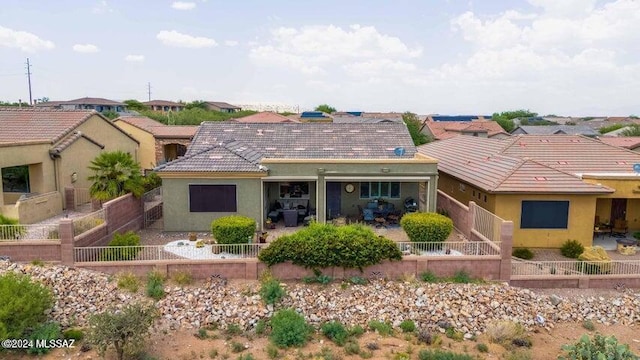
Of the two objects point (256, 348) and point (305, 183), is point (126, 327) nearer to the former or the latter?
point (256, 348)

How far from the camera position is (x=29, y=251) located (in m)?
16.5

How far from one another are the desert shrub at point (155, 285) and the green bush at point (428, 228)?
9.85 meters

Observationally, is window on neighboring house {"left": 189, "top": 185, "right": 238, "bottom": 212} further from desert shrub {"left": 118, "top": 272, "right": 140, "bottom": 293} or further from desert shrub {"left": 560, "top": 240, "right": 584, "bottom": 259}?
A: desert shrub {"left": 560, "top": 240, "right": 584, "bottom": 259}

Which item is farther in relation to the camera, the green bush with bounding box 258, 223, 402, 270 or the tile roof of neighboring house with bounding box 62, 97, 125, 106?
the tile roof of neighboring house with bounding box 62, 97, 125, 106

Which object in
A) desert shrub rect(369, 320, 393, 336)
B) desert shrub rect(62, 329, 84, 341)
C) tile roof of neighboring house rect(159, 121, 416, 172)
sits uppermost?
tile roof of neighboring house rect(159, 121, 416, 172)

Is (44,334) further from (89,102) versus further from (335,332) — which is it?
(89,102)

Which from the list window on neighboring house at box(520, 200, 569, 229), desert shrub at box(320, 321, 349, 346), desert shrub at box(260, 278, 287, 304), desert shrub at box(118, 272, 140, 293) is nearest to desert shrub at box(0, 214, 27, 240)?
desert shrub at box(118, 272, 140, 293)

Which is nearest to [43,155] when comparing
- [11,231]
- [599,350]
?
[11,231]

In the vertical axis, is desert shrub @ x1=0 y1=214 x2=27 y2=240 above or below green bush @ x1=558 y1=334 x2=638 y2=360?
above

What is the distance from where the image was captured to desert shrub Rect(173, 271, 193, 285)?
16359 millimetres

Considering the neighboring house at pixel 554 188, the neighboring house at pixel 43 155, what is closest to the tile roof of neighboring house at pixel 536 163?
the neighboring house at pixel 554 188

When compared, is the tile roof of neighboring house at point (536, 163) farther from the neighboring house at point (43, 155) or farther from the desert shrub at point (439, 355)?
the neighboring house at point (43, 155)

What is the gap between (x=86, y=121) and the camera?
2644 cm

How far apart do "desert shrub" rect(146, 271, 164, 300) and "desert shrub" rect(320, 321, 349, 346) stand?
5.80m
